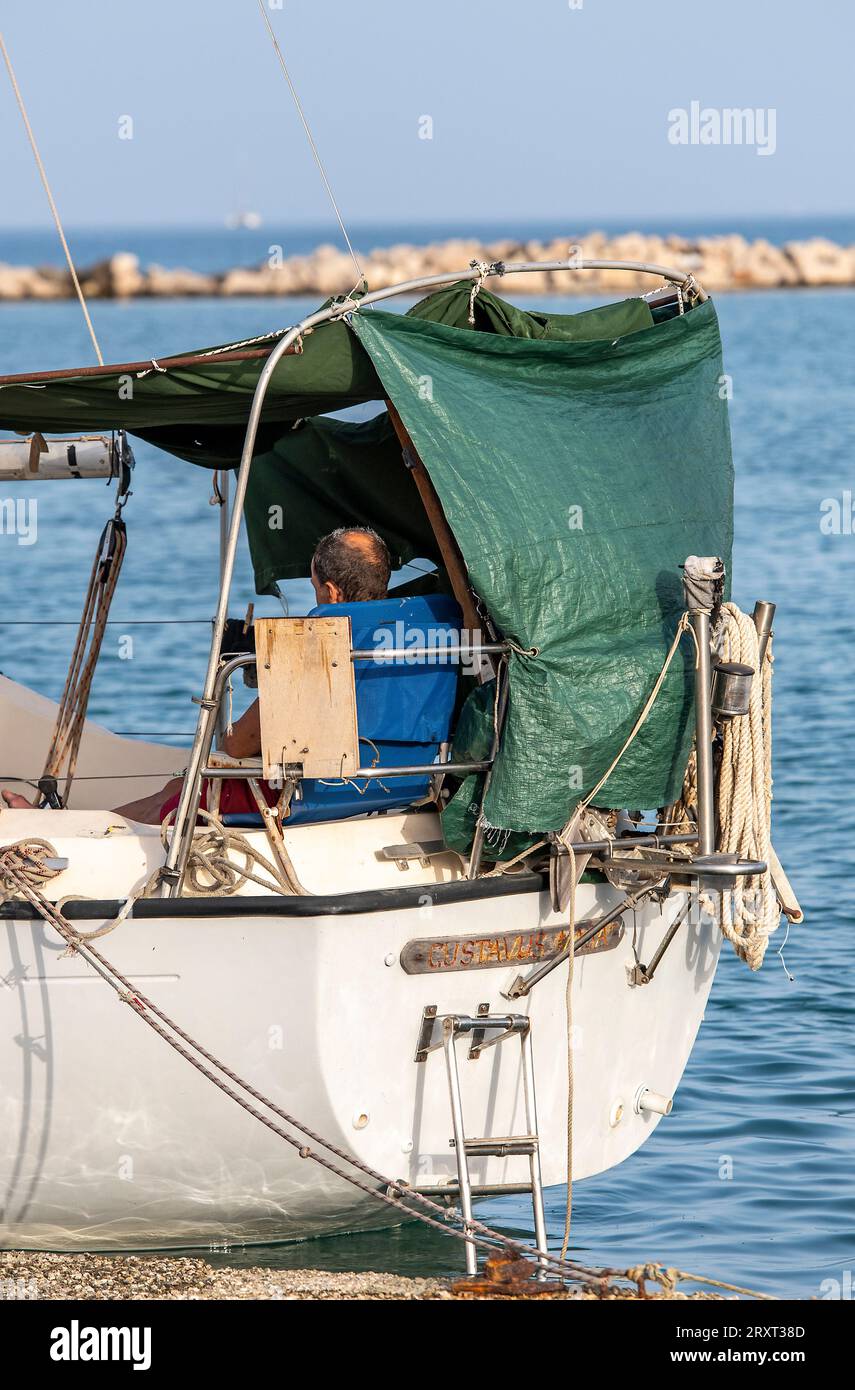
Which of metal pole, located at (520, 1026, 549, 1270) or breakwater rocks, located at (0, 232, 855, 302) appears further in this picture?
breakwater rocks, located at (0, 232, 855, 302)

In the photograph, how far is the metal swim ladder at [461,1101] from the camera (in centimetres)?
595

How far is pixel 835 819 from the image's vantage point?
13.0 metres

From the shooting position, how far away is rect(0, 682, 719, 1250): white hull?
582 cm

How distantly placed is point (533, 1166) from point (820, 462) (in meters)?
26.4

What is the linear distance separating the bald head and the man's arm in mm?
453

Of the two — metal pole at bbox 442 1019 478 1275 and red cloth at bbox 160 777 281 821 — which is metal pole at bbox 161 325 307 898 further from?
metal pole at bbox 442 1019 478 1275

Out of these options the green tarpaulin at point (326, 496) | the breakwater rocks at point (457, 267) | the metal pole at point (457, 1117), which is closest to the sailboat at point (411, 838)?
the metal pole at point (457, 1117)

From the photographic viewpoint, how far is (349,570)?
20.5 ft

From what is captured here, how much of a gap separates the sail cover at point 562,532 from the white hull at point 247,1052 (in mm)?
518

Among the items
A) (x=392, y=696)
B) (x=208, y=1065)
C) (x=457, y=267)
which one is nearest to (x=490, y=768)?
(x=392, y=696)

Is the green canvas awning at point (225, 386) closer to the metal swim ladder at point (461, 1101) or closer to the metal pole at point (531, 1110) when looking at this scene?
the metal swim ladder at point (461, 1101)

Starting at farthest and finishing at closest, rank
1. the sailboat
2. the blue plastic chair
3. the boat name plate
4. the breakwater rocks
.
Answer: the breakwater rocks, the blue plastic chair, the boat name plate, the sailboat

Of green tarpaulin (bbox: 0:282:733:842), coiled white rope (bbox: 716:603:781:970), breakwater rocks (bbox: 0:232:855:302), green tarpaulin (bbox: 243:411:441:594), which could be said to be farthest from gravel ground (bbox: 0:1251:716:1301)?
breakwater rocks (bbox: 0:232:855:302)

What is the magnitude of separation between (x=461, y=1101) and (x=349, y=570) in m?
1.67
